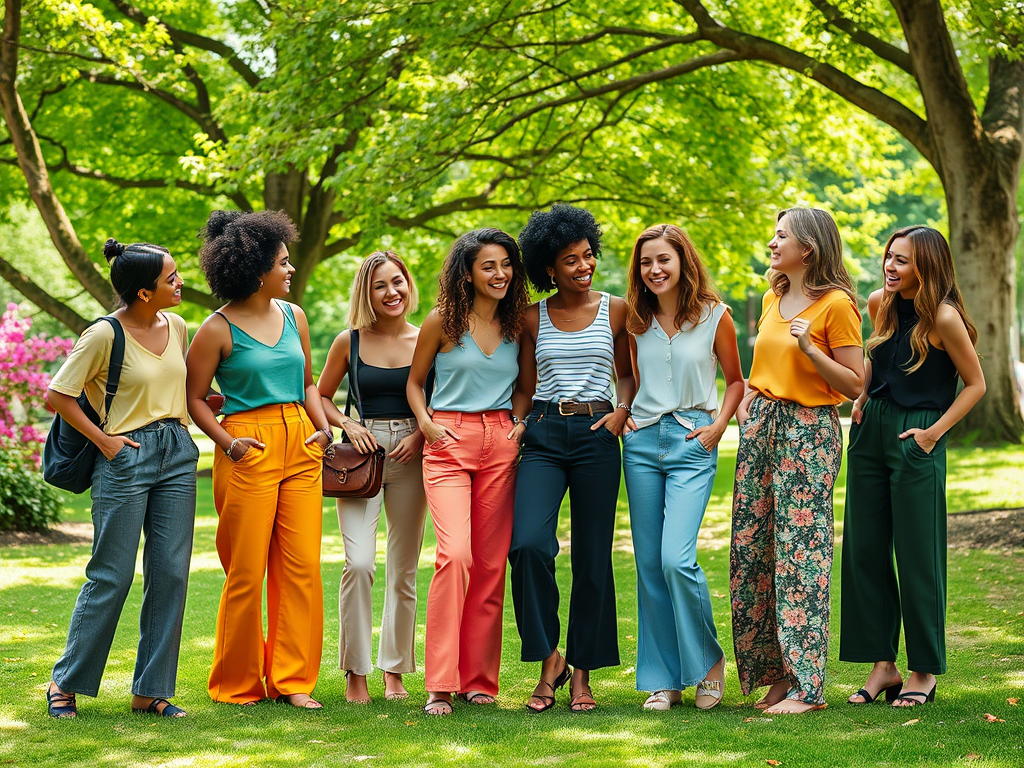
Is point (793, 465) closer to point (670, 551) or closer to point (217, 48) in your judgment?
point (670, 551)

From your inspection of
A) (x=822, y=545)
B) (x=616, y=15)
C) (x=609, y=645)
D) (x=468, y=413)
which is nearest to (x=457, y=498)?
(x=468, y=413)

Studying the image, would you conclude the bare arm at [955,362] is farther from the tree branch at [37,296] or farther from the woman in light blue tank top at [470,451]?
the tree branch at [37,296]

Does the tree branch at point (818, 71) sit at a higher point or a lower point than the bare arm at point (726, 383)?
higher

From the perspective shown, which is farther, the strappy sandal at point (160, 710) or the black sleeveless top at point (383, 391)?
the black sleeveless top at point (383, 391)

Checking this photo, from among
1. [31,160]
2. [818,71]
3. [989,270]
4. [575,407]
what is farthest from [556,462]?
[31,160]

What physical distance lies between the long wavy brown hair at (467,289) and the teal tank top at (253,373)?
828 millimetres

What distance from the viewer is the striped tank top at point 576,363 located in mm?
5348

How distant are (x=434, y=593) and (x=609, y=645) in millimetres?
906

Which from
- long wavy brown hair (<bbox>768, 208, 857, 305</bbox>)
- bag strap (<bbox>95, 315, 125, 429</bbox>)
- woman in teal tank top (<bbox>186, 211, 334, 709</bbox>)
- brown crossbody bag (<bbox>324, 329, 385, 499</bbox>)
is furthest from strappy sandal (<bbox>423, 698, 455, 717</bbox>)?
long wavy brown hair (<bbox>768, 208, 857, 305</bbox>)

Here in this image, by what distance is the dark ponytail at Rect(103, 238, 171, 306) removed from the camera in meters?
5.16

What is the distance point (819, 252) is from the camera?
207 inches

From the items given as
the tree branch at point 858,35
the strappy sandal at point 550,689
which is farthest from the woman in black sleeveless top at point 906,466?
the tree branch at point 858,35

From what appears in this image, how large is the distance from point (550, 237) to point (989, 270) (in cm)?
1145

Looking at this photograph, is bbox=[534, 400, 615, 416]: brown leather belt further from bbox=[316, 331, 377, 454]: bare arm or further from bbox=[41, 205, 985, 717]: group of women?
bbox=[316, 331, 377, 454]: bare arm
